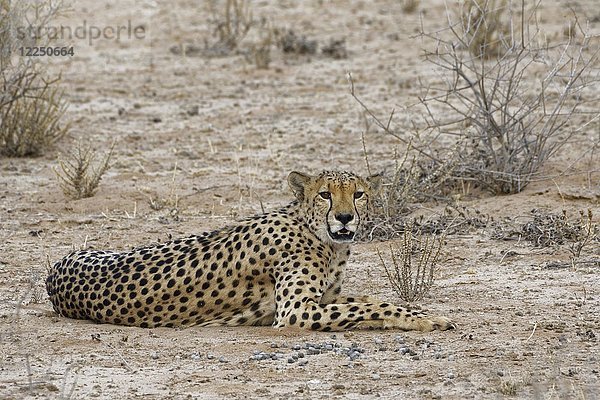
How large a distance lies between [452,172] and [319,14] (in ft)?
25.8

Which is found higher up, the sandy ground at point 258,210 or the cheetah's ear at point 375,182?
the cheetah's ear at point 375,182

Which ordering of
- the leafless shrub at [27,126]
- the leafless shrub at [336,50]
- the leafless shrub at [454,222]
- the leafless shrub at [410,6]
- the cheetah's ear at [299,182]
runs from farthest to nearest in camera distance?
the leafless shrub at [410,6], the leafless shrub at [336,50], the leafless shrub at [27,126], the leafless shrub at [454,222], the cheetah's ear at [299,182]

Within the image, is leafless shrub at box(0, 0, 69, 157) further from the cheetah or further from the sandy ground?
the cheetah

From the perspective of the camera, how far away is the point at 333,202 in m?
6.18

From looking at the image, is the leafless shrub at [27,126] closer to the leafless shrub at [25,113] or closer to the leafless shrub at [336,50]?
the leafless shrub at [25,113]

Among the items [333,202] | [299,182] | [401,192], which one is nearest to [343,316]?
[333,202]

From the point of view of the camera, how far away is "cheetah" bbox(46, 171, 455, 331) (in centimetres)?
620

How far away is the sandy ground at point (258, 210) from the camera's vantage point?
534 cm

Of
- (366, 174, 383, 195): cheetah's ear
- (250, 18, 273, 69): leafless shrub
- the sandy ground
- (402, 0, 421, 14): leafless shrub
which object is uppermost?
(402, 0, 421, 14): leafless shrub

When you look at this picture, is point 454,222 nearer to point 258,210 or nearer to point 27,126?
point 258,210

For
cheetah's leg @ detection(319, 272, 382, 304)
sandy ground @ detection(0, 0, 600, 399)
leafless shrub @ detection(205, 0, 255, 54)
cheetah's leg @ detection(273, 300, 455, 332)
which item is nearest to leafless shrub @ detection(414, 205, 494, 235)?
sandy ground @ detection(0, 0, 600, 399)

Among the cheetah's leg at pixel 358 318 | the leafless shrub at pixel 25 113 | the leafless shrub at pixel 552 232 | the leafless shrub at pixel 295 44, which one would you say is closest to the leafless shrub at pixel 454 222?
the leafless shrub at pixel 552 232

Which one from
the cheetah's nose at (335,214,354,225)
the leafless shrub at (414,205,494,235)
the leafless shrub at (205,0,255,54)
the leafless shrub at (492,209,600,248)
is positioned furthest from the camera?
the leafless shrub at (205,0,255,54)

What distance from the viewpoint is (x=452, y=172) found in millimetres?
8852
